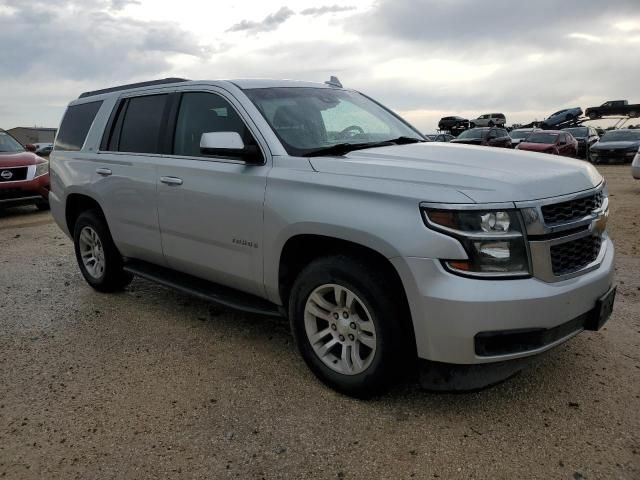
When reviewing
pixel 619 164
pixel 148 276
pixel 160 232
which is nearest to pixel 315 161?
pixel 160 232

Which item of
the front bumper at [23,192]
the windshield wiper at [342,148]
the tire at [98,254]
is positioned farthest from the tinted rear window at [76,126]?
the front bumper at [23,192]

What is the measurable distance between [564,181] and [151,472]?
2.49 m

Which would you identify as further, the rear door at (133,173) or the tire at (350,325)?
the rear door at (133,173)

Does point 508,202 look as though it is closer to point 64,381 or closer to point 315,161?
point 315,161

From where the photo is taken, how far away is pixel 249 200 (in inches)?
137

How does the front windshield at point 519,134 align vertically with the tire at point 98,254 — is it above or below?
below

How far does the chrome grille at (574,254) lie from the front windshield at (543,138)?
1701 centimetres

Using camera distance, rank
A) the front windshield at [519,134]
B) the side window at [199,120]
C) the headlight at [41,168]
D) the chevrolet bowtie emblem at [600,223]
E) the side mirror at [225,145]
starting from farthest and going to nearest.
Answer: the front windshield at [519,134], the headlight at [41,168], the side window at [199,120], the side mirror at [225,145], the chevrolet bowtie emblem at [600,223]

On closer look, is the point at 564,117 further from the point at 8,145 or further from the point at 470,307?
the point at 470,307

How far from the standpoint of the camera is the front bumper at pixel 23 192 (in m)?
10.3

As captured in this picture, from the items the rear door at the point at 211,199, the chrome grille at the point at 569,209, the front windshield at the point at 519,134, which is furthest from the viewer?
the front windshield at the point at 519,134

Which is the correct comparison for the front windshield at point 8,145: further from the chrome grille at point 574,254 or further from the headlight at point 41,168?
the chrome grille at point 574,254

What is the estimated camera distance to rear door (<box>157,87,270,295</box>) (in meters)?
3.51

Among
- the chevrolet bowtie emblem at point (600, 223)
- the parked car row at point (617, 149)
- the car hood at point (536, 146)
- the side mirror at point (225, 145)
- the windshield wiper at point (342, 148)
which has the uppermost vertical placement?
the side mirror at point (225, 145)
